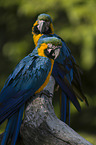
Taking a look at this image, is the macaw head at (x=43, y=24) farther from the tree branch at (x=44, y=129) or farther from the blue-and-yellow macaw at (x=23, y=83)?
the tree branch at (x=44, y=129)

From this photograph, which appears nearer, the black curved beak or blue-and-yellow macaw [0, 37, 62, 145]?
blue-and-yellow macaw [0, 37, 62, 145]

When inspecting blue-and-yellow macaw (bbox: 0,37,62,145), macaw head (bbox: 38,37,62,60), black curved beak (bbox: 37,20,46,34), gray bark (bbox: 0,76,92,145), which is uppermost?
black curved beak (bbox: 37,20,46,34)

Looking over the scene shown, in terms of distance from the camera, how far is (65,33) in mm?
3830

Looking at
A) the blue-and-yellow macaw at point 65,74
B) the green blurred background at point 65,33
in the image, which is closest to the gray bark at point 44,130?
the blue-and-yellow macaw at point 65,74

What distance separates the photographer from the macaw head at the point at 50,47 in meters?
1.63

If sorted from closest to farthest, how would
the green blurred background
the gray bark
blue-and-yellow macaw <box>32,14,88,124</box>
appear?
1. the gray bark
2. blue-and-yellow macaw <box>32,14,88,124</box>
3. the green blurred background

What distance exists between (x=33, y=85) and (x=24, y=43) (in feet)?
8.46

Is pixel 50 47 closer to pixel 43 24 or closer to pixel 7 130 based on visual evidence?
pixel 7 130

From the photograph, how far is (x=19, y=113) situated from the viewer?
1.49m

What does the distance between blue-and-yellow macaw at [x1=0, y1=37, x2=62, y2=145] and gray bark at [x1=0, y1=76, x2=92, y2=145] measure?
0.20 feet

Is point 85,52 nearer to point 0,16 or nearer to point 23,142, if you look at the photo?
point 0,16

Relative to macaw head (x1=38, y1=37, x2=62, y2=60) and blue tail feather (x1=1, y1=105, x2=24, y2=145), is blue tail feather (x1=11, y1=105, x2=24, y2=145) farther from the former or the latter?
macaw head (x1=38, y1=37, x2=62, y2=60)

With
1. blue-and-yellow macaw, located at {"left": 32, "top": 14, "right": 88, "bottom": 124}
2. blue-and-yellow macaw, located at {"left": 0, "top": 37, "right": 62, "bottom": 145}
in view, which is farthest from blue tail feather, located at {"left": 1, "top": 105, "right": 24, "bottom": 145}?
Result: blue-and-yellow macaw, located at {"left": 32, "top": 14, "right": 88, "bottom": 124}

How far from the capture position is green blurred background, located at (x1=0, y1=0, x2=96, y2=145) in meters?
3.68
